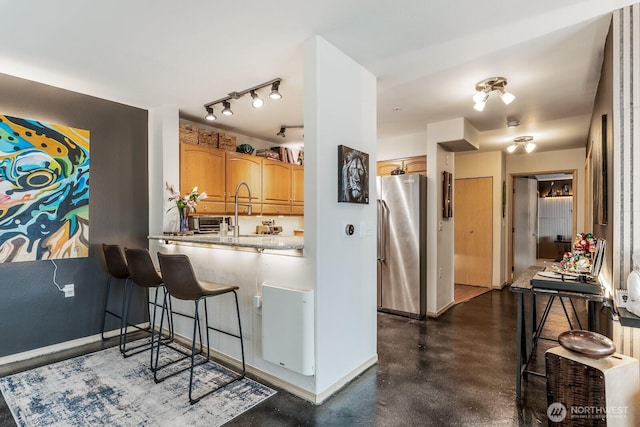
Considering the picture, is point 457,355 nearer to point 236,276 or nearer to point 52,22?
point 236,276

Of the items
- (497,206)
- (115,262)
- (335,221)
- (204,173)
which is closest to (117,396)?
(115,262)

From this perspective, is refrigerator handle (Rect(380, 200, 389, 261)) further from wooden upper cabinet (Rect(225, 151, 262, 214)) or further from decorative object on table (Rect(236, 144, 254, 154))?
decorative object on table (Rect(236, 144, 254, 154))

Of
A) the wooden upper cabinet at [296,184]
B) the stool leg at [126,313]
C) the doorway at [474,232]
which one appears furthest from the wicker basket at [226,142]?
the doorway at [474,232]

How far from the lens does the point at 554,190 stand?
1000 cm

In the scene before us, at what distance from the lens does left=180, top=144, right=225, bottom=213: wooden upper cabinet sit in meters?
3.94

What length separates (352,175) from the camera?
2.61 meters

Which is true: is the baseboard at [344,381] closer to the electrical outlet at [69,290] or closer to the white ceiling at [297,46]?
the white ceiling at [297,46]

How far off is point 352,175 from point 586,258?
1851mm

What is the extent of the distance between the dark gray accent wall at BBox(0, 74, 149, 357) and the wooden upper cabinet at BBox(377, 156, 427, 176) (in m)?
3.23

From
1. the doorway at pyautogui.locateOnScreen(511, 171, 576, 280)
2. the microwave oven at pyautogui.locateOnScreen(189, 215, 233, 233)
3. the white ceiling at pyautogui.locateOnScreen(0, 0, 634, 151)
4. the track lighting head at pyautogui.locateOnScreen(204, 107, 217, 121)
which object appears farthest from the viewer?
the doorway at pyautogui.locateOnScreen(511, 171, 576, 280)

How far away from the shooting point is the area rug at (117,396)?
6.97 ft

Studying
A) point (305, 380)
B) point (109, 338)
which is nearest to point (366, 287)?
point (305, 380)

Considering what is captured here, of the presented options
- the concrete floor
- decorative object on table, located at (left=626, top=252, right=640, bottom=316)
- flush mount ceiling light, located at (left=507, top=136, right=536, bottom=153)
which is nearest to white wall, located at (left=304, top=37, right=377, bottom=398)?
the concrete floor

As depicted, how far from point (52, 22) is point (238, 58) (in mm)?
1207
